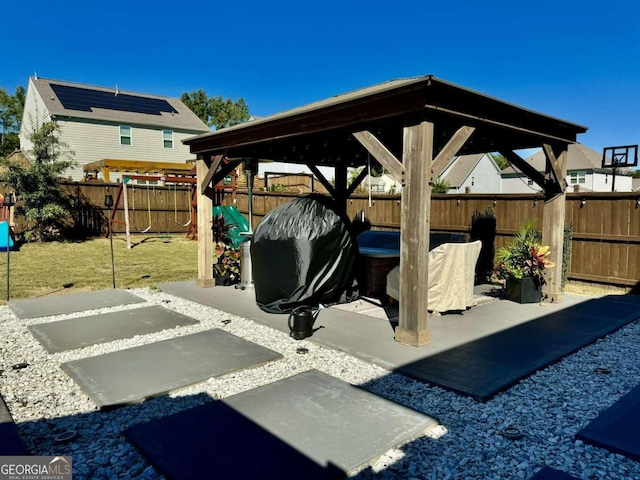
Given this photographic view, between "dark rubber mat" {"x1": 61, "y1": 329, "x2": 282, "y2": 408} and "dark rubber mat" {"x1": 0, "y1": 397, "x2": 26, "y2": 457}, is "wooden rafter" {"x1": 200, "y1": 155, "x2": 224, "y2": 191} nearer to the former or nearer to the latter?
"dark rubber mat" {"x1": 61, "y1": 329, "x2": 282, "y2": 408}

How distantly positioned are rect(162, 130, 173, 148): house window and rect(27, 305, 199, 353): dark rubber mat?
1601 centimetres

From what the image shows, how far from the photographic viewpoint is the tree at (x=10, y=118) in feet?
94.8

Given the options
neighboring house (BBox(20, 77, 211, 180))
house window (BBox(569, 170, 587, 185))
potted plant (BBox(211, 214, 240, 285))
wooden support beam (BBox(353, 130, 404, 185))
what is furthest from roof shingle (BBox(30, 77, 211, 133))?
house window (BBox(569, 170, 587, 185))

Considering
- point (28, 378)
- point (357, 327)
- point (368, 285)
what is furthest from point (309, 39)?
point (28, 378)

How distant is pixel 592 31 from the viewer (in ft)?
44.9

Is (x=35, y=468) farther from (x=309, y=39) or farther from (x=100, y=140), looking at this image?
(x=309, y=39)

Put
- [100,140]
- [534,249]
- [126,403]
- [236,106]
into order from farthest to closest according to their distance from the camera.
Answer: [236,106]
[100,140]
[534,249]
[126,403]

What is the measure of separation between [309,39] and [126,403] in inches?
779

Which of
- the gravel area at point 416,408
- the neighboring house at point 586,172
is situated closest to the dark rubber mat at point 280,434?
the gravel area at point 416,408

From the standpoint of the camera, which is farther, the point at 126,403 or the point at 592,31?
the point at 592,31

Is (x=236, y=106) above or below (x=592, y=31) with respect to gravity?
above

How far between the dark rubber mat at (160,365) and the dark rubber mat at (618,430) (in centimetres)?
242

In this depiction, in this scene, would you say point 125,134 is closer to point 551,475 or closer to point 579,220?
point 579,220

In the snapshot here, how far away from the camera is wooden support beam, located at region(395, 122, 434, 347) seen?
12.9ft
